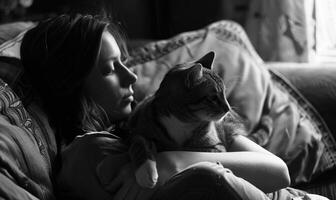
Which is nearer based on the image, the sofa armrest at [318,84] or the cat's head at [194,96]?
the cat's head at [194,96]

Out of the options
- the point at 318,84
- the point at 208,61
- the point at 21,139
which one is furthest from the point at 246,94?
the point at 21,139

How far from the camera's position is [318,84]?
1.73 m

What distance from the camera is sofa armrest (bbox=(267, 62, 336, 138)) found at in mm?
1690

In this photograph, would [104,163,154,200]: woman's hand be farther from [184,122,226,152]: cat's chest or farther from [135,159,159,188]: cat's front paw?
[184,122,226,152]: cat's chest

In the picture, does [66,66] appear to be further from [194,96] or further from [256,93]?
[256,93]

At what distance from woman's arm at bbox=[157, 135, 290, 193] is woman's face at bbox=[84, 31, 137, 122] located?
0.20 meters

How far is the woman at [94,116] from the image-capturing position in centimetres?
118

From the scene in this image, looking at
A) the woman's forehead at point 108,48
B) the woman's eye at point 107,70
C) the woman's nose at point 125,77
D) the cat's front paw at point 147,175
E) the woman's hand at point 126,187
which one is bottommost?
the woman's hand at point 126,187

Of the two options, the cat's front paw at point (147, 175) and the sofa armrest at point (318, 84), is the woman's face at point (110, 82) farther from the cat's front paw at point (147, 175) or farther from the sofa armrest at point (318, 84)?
the sofa armrest at point (318, 84)

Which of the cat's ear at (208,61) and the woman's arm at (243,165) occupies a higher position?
the cat's ear at (208,61)

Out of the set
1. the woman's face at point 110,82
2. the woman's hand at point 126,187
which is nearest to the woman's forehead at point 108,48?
the woman's face at point 110,82

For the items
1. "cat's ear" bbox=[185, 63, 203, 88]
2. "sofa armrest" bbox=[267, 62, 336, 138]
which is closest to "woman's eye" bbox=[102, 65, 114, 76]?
"cat's ear" bbox=[185, 63, 203, 88]

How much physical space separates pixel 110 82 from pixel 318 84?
72 cm

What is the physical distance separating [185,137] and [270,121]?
476mm
